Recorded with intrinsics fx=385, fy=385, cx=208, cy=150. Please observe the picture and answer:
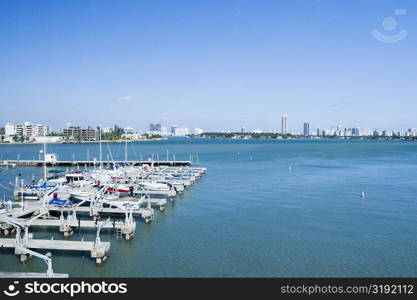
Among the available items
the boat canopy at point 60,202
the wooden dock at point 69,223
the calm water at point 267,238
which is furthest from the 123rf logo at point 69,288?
the boat canopy at point 60,202

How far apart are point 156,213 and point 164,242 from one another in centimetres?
735

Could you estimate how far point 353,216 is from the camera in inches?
1061

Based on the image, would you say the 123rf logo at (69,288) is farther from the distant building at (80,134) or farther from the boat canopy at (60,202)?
the distant building at (80,134)

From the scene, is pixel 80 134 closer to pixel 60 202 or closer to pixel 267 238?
pixel 60 202

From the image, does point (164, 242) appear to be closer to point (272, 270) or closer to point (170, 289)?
point (272, 270)

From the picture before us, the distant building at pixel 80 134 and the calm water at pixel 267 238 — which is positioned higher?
the distant building at pixel 80 134

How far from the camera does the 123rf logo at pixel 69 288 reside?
937 centimetres

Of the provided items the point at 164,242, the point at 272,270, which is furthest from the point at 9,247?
the point at 272,270

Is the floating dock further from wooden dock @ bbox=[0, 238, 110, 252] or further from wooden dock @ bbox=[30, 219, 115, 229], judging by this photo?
wooden dock @ bbox=[30, 219, 115, 229]

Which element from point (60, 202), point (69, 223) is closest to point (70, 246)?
point (69, 223)

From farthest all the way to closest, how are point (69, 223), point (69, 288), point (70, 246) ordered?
point (69, 223) < point (70, 246) < point (69, 288)

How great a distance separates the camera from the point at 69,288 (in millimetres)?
9438

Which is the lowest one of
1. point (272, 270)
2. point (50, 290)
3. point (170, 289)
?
point (272, 270)

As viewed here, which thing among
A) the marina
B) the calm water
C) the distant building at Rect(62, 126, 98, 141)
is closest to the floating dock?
the marina
